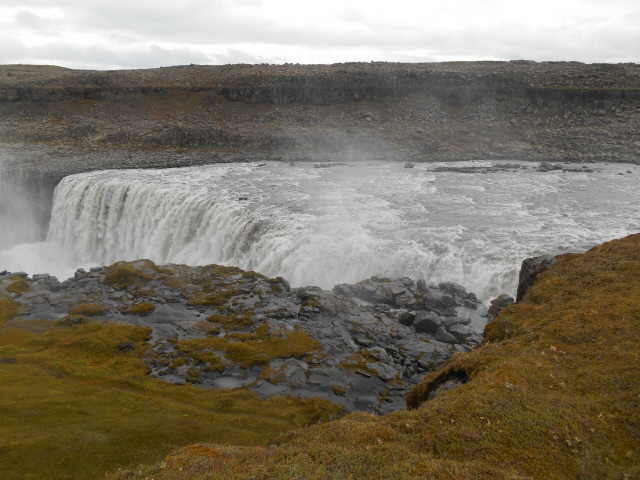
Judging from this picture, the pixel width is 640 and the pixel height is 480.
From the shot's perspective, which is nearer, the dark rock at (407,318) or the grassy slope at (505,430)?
the grassy slope at (505,430)

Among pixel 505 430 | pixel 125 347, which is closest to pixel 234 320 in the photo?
pixel 125 347

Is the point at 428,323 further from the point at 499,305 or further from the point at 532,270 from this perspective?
the point at 532,270

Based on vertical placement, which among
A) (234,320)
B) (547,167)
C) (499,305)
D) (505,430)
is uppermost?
(547,167)

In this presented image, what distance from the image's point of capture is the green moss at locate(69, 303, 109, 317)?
2470 cm

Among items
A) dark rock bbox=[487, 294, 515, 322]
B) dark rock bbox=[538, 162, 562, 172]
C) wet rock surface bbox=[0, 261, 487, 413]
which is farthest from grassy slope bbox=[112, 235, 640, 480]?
dark rock bbox=[538, 162, 562, 172]

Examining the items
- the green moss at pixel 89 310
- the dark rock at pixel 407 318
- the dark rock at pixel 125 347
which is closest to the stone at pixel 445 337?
the dark rock at pixel 407 318

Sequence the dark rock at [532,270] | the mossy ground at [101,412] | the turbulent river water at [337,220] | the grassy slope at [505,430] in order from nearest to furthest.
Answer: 1. the grassy slope at [505,430]
2. the mossy ground at [101,412]
3. the dark rock at [532,270]
4. the turbulent river water at [337,220]

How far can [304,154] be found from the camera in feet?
197

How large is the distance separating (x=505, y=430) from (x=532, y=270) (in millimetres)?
10883

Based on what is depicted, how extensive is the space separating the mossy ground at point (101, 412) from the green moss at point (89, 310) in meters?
2.89

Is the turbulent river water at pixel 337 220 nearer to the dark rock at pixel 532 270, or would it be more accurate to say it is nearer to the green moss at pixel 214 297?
the green moss at pixel 214 297

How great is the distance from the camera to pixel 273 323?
23.0 m

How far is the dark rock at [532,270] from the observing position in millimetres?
19564

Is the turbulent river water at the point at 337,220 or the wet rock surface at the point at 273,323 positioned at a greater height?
the turbulent river water at the point at 337,220
